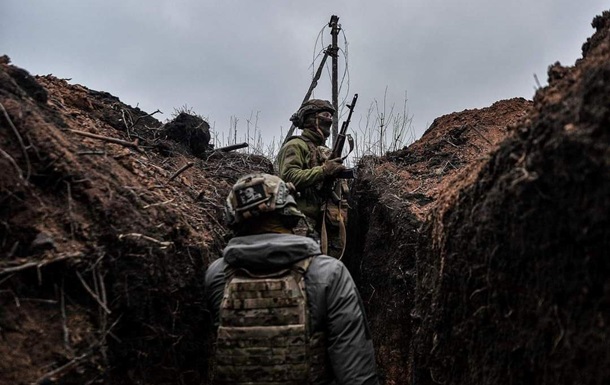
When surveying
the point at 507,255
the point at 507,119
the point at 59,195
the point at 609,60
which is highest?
the point at 507,119

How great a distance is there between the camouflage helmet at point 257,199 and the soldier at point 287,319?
39 mm

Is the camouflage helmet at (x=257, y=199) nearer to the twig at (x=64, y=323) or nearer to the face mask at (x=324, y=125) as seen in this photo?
the twig at (x=64, y=323)

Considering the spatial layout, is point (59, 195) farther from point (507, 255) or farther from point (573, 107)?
point (573, 107)

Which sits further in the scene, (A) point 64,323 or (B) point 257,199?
(B) point 257,199

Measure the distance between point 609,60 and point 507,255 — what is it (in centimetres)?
92

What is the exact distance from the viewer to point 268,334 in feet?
10.5

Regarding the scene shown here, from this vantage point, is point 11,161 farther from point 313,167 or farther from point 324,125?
point 324,125

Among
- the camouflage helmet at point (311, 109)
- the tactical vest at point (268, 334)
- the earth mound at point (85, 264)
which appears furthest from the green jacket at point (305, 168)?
the tactical vest at point (268, 334)

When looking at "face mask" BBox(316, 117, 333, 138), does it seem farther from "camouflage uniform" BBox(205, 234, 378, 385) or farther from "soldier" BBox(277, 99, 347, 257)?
"camouflage uniform" BBox(205, 234, 378, 385)

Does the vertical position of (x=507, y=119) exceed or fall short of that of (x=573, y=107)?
it exceeds it

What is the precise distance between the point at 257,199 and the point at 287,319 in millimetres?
782

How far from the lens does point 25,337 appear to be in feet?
8.46

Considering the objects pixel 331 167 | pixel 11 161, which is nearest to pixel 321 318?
pixel 11 161

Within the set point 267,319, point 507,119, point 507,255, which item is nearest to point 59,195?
point 267,319
